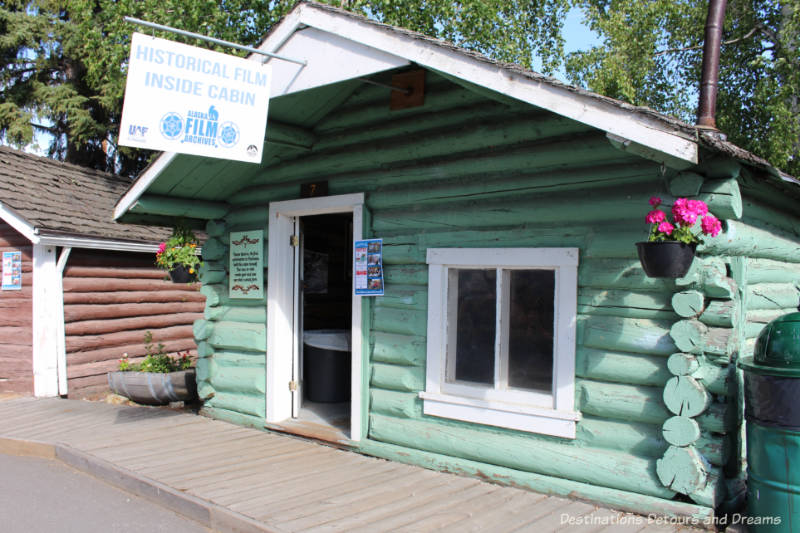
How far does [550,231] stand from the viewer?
4688 millimetres

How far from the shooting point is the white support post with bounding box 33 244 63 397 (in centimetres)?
921

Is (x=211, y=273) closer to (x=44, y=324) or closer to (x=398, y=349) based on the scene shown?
(x=398, y=349)

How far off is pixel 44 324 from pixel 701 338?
9080 millimetres

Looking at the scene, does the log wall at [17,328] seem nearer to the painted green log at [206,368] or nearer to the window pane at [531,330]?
the painted green log at [206,368]

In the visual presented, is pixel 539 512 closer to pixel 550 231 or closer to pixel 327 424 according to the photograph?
pixel 550 231

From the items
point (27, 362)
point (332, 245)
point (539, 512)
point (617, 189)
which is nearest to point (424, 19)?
point (332, 245)

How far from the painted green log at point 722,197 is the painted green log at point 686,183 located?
0.19ft

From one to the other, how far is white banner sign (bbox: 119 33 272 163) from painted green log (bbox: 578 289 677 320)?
276 cm

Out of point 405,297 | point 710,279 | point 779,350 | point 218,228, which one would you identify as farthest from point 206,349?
point 779,350

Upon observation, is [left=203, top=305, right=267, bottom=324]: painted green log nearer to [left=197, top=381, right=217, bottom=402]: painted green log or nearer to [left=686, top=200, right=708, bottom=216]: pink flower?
[left=197, top=381, right=217, bottom=402]: painted green log

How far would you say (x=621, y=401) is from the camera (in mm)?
4273

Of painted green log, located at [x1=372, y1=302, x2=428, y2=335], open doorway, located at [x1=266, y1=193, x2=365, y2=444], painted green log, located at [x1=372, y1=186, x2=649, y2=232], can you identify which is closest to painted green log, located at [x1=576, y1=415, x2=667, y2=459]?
painted green log, located at [x1=372, y1=186, x2=649, y2=232]

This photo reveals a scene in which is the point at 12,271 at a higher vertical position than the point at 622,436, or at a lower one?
higher

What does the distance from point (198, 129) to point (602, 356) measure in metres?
3.38
